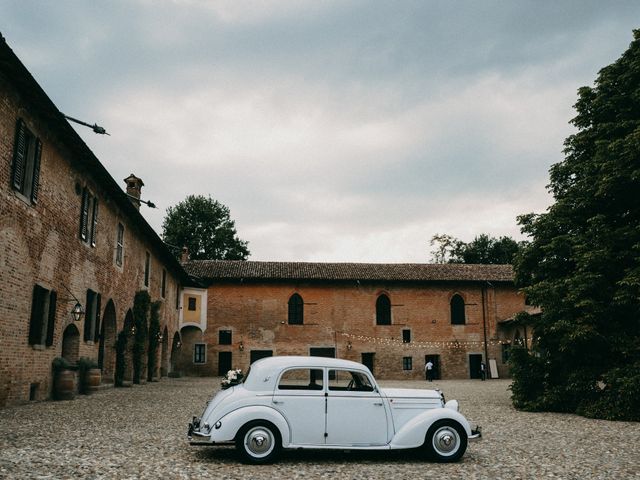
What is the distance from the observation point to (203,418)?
7113 millimetres

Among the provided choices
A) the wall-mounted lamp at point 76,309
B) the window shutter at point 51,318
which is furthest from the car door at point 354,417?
the wall-mounted lamp at point 76,309

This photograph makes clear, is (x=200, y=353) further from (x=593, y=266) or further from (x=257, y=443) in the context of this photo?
(x=257, y=443)

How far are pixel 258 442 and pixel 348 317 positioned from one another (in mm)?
27666

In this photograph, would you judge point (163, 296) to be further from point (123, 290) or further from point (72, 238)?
point (72, 238)

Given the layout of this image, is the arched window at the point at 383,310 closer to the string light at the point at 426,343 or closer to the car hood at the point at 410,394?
the string light at the point at 426,343

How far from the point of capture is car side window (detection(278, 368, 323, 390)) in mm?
7188

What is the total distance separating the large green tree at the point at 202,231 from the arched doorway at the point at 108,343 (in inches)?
1169

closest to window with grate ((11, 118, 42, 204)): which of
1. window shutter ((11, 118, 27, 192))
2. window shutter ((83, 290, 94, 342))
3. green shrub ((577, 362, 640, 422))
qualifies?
window shutter ((11, 118, 27, 192))

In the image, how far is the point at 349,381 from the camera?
737 cm

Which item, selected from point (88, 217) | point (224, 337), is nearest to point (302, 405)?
point (88, 217)

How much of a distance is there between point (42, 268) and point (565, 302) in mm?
12312

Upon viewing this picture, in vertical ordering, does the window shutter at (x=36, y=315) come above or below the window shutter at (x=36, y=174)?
below

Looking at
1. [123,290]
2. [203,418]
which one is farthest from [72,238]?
[203,418]

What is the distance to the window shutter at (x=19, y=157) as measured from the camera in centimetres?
1165
